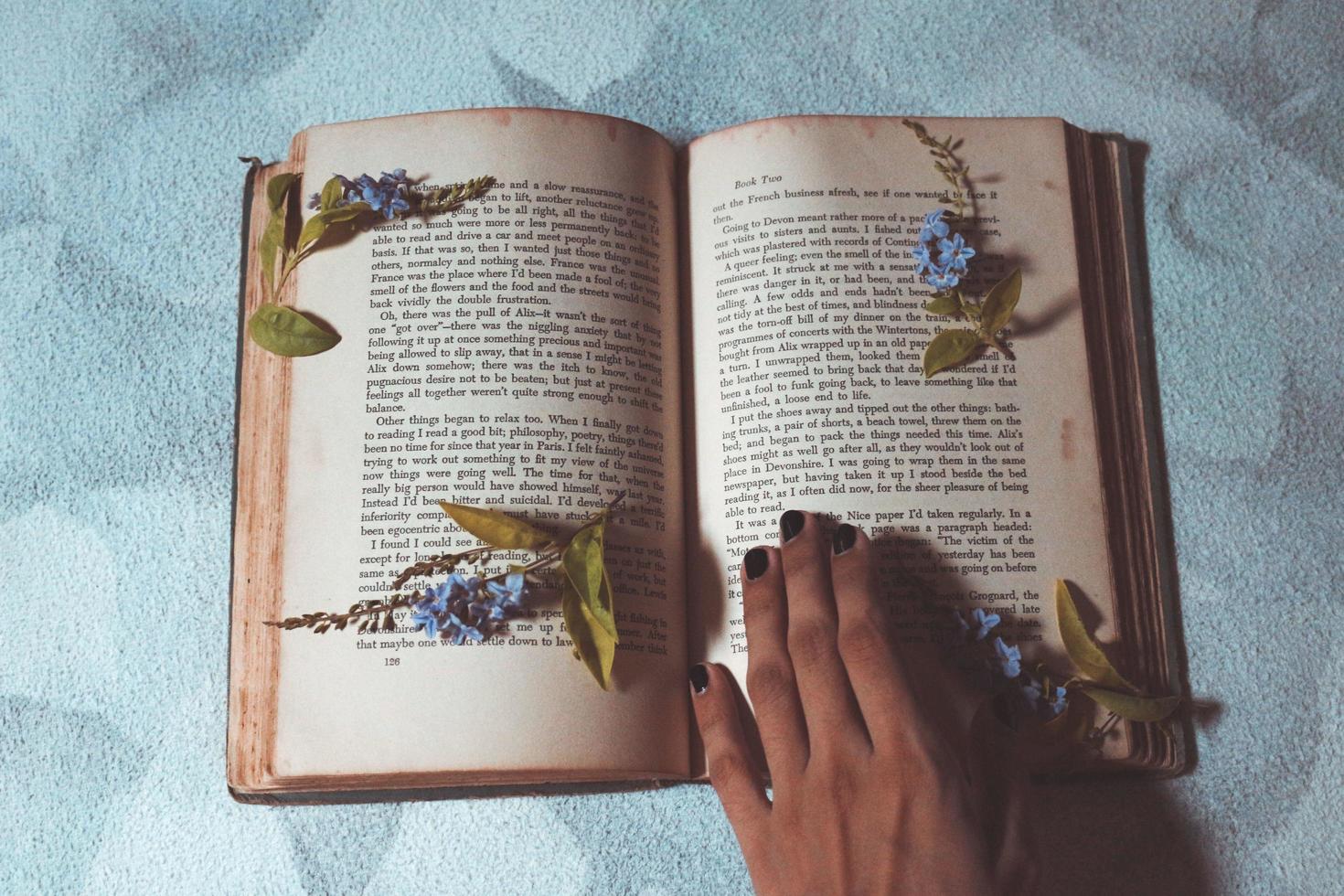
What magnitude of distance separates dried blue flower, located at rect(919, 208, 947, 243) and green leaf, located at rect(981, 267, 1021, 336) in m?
0.06

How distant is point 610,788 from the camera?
0.71 metres

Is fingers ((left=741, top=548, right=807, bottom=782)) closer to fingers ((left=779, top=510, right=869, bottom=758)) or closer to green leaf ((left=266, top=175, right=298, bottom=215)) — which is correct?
fingers ((left=779, top=510, right=869, bottom=758))

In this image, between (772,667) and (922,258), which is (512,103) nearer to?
(922,258)

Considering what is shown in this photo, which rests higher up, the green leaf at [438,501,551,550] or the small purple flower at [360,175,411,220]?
the small purple flower at [360,175,411,220]

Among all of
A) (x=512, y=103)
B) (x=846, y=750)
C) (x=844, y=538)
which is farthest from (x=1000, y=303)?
(x=512, y=103)

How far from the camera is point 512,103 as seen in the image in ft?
2.70

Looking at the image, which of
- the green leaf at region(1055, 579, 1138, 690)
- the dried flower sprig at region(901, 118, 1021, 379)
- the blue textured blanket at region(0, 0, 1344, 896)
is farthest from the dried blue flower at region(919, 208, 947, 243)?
the green leaf at region(1055, 579, 1138, 690)

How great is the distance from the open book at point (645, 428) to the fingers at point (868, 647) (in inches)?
1.1

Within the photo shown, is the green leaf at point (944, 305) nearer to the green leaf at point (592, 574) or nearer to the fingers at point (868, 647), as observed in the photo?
the fingers at point (868, 647)

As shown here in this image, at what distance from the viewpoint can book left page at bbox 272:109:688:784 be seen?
65cm

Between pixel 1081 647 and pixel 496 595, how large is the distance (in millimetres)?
392

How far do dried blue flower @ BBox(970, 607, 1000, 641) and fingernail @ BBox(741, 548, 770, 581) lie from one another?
14cm

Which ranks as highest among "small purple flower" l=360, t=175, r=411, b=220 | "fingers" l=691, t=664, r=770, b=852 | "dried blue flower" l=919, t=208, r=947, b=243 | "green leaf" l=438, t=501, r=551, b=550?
"small purple flower" l=360, t=175, r=411, b=220

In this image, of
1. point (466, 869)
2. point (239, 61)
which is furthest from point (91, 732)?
point (239, 61)
